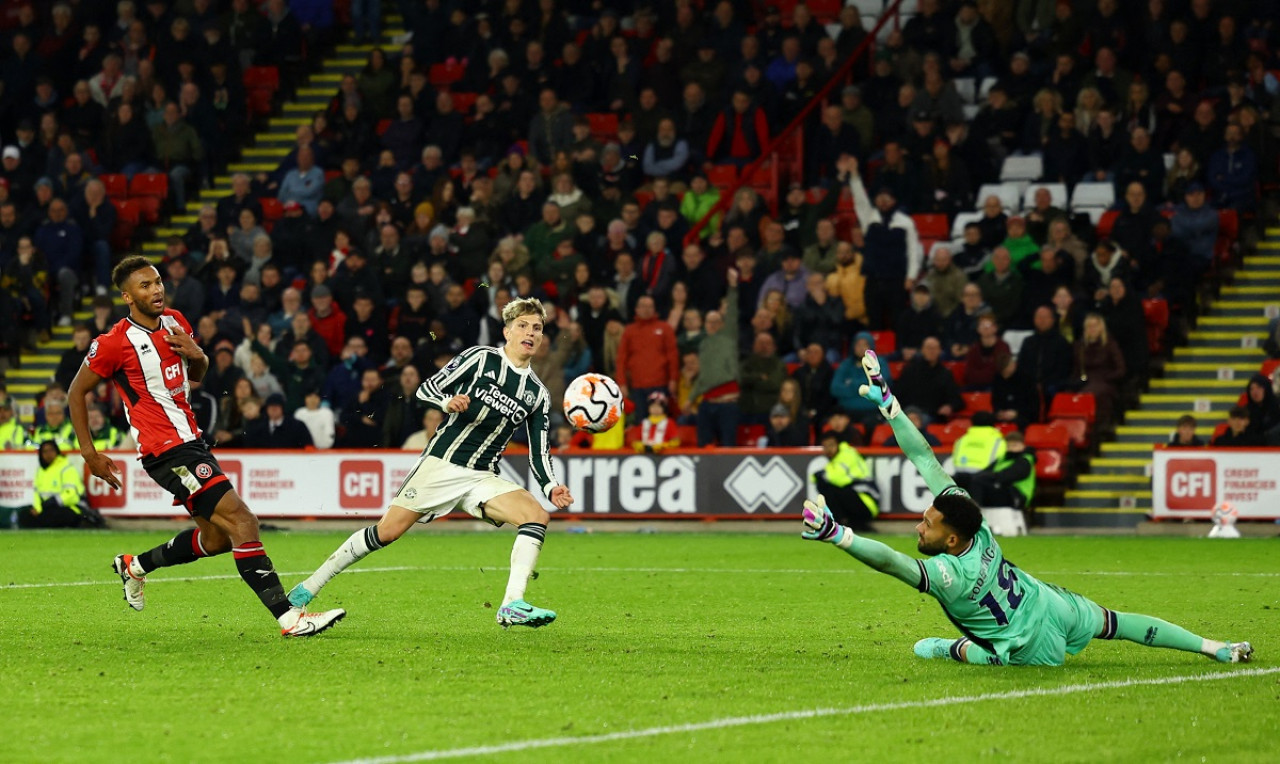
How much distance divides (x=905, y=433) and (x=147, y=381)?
4304 millimetres

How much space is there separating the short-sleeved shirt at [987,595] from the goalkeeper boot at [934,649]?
1.15 ft

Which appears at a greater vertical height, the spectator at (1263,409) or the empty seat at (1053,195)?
the empty seat at (1053,195)

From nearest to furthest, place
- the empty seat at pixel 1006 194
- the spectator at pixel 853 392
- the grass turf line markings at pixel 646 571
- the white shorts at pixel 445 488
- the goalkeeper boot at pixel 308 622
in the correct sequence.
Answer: the goalkeeper boot at pixel 308 622, the white shorts at pixel 445 488, the grass turf line markings at pixel 646 571, the spectator at pixel 853 392, the empty seat at pixel 1006 194

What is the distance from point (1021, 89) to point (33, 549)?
47.1 ft

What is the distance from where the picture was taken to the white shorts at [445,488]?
1117cm

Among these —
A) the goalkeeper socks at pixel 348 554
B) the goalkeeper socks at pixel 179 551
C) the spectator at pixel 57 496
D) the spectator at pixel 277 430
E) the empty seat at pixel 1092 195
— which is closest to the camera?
the goalkeeper socks at pixel 179 551

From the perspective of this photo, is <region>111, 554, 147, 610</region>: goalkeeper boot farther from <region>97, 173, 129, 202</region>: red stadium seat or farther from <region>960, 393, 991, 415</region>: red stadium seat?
<region>97, 173, 129, 202</region>: red stadium seat

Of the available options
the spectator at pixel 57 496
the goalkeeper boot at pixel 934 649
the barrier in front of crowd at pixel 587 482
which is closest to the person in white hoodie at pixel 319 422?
the barrier in front of crowd at pixel 587 482

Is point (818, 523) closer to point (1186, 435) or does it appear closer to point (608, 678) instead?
point (608, 678)

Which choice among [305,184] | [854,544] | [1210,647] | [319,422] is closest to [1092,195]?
[319,422]

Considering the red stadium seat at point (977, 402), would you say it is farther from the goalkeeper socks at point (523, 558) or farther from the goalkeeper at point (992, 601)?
the goalkeeper at point (992, 601)

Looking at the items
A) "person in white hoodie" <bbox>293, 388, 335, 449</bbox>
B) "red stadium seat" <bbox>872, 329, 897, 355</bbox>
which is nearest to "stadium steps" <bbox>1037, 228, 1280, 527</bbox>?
"red stadium seat" <bbox>872, 329, 897, 355</bbox>

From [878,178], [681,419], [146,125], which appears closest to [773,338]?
[681,419]

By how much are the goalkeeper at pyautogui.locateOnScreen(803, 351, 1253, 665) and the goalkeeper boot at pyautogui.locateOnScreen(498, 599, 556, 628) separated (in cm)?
241
